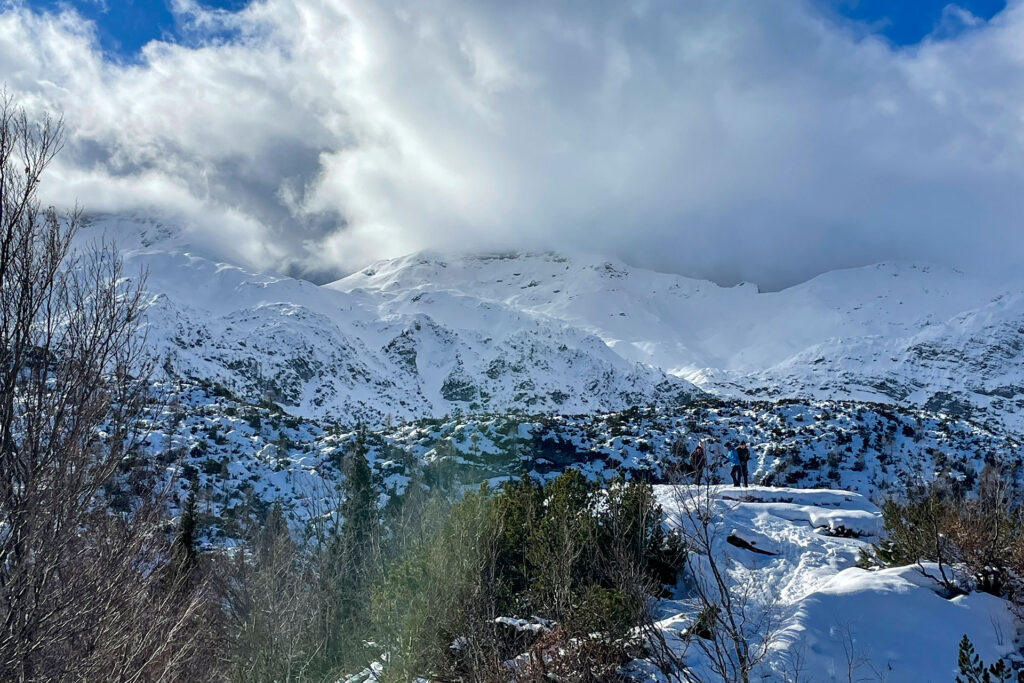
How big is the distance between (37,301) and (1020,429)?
201 meters

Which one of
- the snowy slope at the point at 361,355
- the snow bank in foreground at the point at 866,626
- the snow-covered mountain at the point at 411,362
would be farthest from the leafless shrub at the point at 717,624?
the snow-covered mountain at the point at 411,362

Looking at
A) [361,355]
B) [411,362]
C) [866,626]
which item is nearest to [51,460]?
[866,626]

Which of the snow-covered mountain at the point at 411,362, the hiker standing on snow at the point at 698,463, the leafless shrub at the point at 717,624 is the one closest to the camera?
the leafless shrub at the point at 717,624

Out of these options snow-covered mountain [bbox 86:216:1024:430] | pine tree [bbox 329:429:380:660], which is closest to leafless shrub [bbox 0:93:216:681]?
pine tree [bbox 329:429:380:660]

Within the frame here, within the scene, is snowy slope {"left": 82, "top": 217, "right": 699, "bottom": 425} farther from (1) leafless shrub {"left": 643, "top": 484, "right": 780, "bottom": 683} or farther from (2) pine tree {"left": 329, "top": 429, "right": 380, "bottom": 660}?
(1) leafless shrub {"left": 643, "top": 484, "right": 780, "bottom": 683}

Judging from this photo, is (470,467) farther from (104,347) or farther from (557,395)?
(557,395)

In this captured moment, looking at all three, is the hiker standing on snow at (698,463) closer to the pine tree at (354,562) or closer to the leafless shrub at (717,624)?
the leafless shrub at (717,624)

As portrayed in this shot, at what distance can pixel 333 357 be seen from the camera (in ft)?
481

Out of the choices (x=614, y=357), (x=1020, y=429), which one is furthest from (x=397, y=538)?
(x=1020, y=429)

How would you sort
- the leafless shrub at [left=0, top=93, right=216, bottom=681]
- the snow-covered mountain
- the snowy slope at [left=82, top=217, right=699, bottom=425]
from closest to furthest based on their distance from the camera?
the leafless shrub at [left=0, top=93, right=216, bottom=681], the snowy slope at [left=82, top=217, right=699, bottom=425], the snow-covered mountain

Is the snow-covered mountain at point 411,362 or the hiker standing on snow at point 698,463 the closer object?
the hiker standing on snow at point 698,463

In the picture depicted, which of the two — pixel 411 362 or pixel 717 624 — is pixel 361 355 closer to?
pixel 411 362

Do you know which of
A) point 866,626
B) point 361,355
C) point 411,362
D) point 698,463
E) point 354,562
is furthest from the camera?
point 411,362

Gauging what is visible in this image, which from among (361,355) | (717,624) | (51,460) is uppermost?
(361,355)
